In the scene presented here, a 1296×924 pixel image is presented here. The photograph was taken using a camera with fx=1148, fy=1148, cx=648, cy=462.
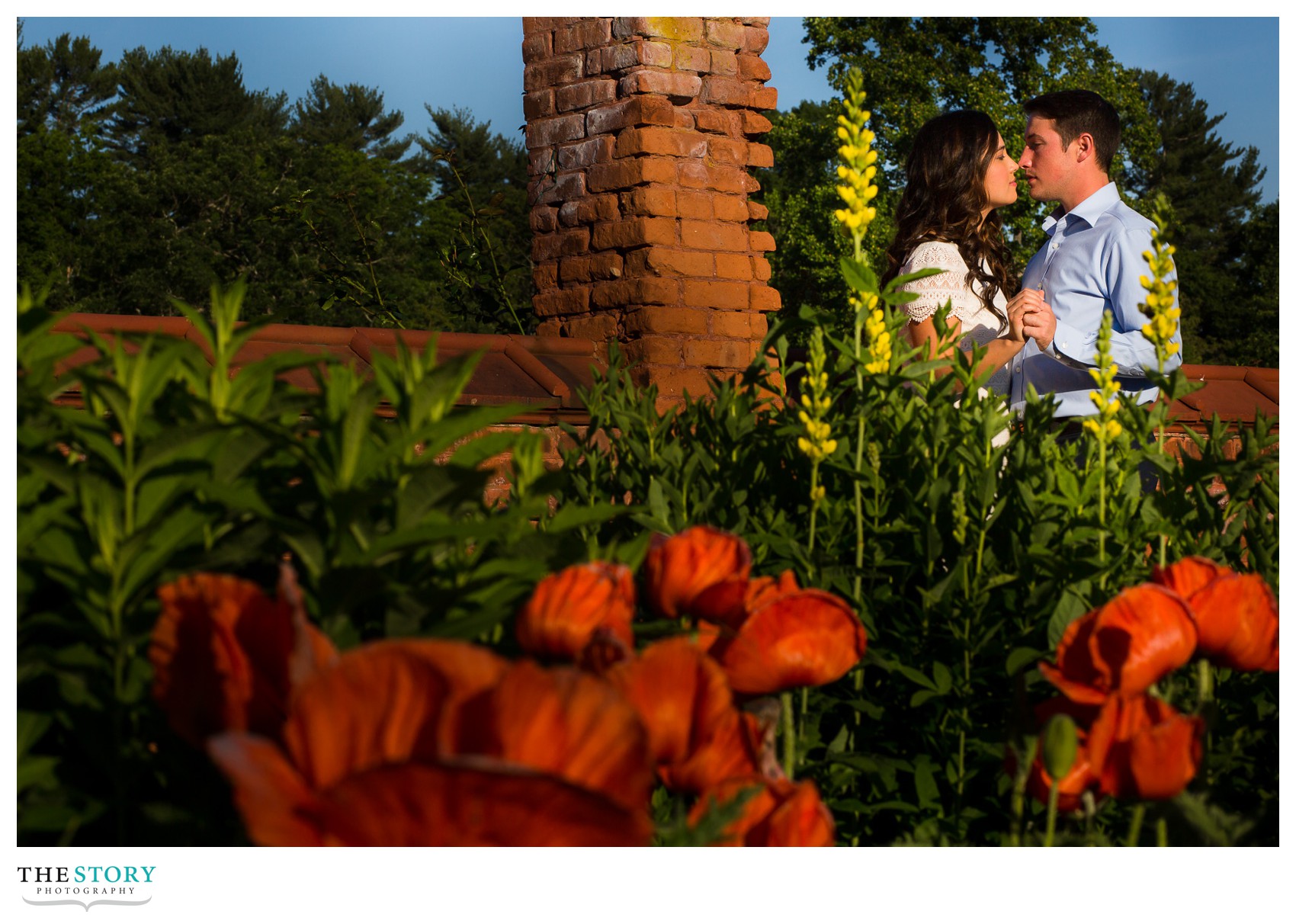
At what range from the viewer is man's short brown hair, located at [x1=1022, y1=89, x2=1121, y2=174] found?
332cm

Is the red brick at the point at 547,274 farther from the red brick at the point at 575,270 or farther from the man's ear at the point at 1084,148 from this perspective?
the man's ear at the point at 1084,148

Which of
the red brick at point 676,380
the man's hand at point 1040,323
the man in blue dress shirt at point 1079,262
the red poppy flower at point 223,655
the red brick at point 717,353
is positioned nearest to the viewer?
the red poppy flower at point 223,655

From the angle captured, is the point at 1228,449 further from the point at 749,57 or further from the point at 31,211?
the point at 31,211

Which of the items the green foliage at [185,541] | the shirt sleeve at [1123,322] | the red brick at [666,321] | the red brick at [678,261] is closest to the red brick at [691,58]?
the red brick at [678,261]

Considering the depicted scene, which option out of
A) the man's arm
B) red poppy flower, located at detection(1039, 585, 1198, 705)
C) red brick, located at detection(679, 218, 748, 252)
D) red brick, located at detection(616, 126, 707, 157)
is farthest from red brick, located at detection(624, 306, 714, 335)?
red poppy flower, located at detection(1039, 585, 1198, 705)

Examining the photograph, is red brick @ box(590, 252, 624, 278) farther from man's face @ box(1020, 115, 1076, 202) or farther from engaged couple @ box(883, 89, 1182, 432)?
man's face @ box(1020, 115, 1076, 202)

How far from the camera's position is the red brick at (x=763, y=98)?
14.3ft

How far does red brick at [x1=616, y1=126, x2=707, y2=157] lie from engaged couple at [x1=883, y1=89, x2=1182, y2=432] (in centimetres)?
96

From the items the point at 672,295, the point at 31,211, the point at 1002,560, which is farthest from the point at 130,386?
the point at 31,211

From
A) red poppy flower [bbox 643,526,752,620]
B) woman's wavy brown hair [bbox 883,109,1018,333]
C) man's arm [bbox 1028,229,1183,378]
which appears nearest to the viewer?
red poppy flower [bbox 643,526,752,620]

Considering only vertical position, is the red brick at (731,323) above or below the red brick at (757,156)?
below

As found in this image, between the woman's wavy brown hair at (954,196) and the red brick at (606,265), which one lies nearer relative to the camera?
the woman's wavy brown hair at (954,196)

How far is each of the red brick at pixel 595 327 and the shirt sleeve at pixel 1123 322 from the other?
1751mm

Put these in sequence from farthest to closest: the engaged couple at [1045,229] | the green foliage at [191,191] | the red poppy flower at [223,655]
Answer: the green foliage at [191,191] < the engaged couple at [1045,229] < the red poppy flower at [223,655]
